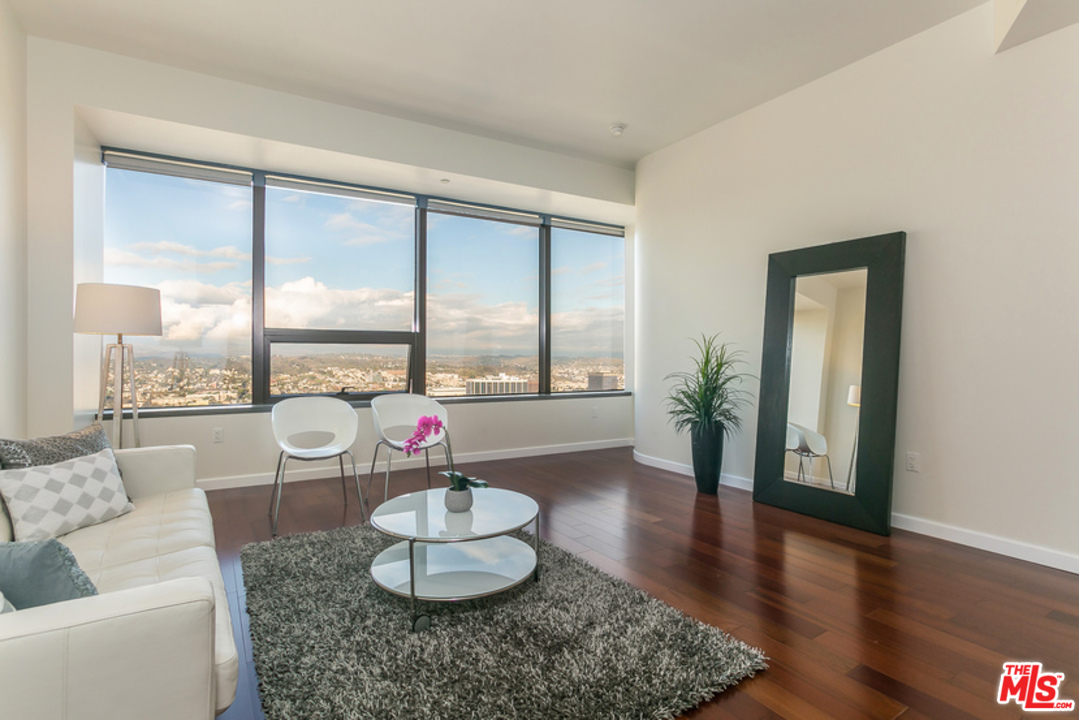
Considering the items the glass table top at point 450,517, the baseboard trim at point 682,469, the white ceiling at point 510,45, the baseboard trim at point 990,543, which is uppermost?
the white ceiling at point 510,45

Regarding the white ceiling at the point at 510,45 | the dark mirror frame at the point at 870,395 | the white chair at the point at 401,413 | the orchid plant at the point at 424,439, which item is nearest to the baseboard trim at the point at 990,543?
the dark mirror frame at the point at 870,395

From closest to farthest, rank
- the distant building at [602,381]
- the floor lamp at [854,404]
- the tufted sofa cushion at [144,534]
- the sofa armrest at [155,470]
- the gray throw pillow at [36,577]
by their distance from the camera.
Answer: the gray throw pillow at [36,577] → the tufted sofa cushion at [144,534] → the sofa armrest at [155,470] → the floor lamp at [854,404] → the distant building at [602,381]

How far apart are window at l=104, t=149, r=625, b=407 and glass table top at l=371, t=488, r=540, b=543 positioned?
2.60m

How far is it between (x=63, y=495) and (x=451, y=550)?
1.57 meters

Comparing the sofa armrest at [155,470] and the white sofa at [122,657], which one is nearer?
the white sofa at [122,657]

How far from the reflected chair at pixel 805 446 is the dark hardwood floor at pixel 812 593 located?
0.31 m

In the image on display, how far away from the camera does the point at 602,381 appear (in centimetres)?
638

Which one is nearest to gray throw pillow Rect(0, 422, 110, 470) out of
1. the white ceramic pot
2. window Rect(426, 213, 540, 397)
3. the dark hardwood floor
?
the dark hardwood floor

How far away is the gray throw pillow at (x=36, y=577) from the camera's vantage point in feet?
3.82

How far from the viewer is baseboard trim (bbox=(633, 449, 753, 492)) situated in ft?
14.2

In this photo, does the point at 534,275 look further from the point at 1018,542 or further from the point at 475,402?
the point at 1018,542

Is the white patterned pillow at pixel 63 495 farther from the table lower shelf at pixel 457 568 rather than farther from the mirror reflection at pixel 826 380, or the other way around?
the mirror reflection at pixel 826 380

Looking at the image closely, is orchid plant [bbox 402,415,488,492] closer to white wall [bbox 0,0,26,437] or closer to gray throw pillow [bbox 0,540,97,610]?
gray throw pillow [bbox 0,540,97,610]

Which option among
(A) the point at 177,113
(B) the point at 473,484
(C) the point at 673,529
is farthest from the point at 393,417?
(A) the point at 177,113
